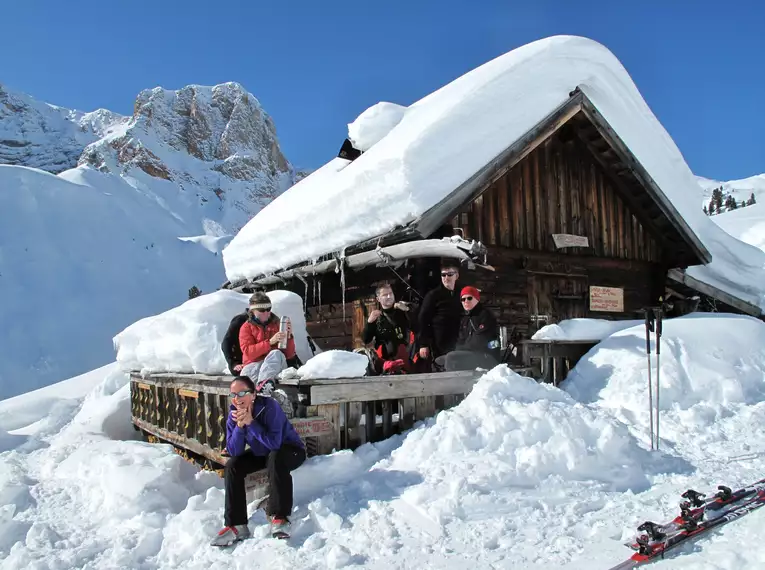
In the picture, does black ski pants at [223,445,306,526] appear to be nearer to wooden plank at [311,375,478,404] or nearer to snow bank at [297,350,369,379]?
wooden plank at [311,375,478,404]

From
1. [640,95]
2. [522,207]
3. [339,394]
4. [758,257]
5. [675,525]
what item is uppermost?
[640,95]

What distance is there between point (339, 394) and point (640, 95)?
34.5 feet

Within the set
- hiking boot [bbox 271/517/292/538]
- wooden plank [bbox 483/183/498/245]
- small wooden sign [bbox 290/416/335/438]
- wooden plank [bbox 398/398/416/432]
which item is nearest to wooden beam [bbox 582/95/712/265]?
wooden plank [bbox 483/183/498/245]

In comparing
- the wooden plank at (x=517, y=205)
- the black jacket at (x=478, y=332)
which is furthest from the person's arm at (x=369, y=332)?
the wooden plank at (x=517, y=205)

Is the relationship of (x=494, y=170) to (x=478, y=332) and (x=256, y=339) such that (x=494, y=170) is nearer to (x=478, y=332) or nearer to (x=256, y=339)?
(x=478, y=332)

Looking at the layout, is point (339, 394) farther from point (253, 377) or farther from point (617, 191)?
point (617, 191)

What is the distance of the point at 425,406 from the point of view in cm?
591

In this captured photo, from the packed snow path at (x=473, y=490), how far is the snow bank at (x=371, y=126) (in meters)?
A: 6.82

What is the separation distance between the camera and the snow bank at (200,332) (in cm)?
709

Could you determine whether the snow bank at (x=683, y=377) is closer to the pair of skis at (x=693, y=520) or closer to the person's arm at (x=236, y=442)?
the pair of skis at (x=693, y=520)

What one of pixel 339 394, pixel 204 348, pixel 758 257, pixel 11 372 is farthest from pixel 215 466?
pixel 11 372

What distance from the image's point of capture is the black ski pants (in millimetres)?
4176

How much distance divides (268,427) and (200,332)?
Answer: 3.03 metres

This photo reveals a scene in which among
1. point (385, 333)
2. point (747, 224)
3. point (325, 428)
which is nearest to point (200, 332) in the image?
point (385, 333)
